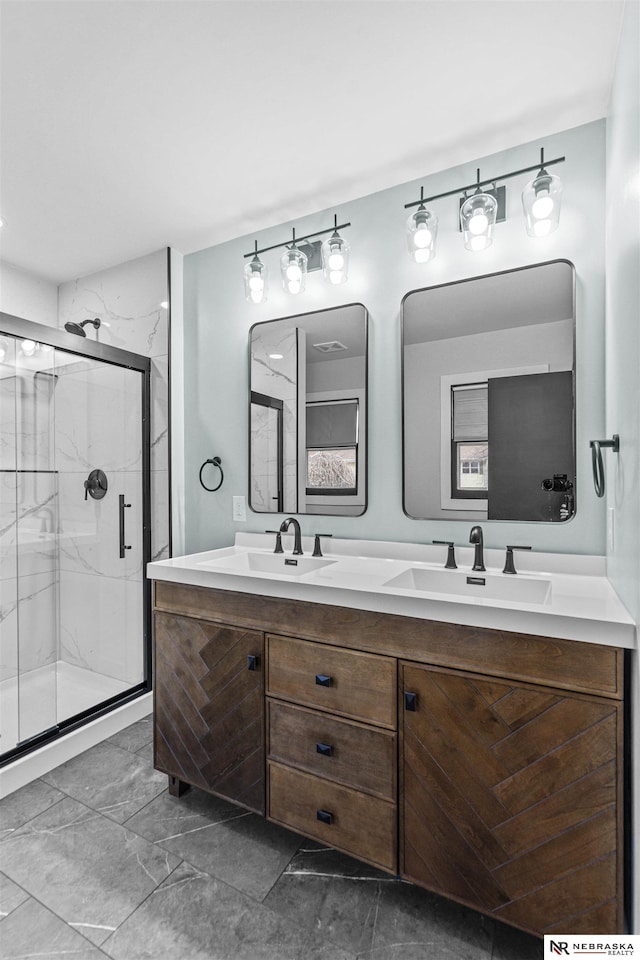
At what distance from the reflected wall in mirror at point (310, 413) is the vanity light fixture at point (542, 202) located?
2.35ft

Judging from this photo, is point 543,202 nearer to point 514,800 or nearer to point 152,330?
point 514,800

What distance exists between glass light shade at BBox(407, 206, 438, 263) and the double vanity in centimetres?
116

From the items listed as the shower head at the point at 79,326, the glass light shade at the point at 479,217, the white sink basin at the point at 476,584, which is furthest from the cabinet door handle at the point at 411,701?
the shower head at the point at 79,326

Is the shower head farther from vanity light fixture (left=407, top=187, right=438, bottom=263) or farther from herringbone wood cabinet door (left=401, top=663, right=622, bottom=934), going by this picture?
herringbone wood cabinet door (left=401, top=663, right=622, bottom=934)

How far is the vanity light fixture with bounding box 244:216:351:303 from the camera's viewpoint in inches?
80.6

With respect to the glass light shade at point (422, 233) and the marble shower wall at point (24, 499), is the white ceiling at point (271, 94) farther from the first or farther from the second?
the marble shower wall at point (24, 499)

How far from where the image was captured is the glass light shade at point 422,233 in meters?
1.83

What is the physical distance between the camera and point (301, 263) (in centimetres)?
215

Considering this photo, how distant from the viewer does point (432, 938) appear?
130cm

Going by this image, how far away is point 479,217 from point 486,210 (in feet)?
0.11

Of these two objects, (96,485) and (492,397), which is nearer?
(492,397)

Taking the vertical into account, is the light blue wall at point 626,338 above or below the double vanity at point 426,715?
above

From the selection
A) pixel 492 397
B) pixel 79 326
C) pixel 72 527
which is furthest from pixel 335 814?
pixel 79 326

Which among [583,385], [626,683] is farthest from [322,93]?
[626,683]
